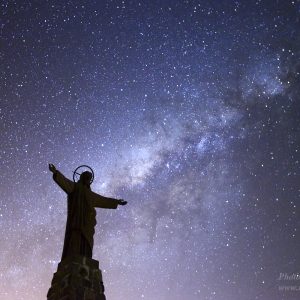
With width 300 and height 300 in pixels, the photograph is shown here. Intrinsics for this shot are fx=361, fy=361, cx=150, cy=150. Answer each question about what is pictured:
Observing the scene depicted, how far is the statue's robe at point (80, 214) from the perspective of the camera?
8.33 meters

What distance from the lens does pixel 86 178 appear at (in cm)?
984

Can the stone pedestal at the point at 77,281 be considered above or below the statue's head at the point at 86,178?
below

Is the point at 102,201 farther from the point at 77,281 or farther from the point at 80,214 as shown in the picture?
the point at 77,281

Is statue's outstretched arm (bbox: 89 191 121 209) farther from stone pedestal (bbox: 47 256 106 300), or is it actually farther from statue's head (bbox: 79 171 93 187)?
stone pedestal (bbox: 47 256 106 300)

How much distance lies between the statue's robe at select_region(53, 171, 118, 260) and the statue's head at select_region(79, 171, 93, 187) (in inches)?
6.2

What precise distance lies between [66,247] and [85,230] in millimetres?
574

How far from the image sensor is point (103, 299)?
25.2 ft

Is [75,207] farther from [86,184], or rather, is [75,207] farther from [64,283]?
[64,283]

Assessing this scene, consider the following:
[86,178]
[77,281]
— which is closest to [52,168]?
[86,178]

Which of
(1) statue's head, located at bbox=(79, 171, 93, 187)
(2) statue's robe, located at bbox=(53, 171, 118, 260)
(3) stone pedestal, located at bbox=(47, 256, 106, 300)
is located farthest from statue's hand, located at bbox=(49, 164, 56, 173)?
(3) stone pedestal, located at bbox=(47, 256, 106, 300)

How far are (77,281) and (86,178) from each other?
310 cm

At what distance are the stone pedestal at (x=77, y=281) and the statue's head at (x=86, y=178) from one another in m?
2.32

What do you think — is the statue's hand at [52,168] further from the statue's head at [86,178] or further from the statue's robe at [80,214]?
the statue's head at [86,178]

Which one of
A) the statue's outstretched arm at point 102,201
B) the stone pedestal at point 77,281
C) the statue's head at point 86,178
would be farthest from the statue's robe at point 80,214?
the stone pedestal at point 77,281
